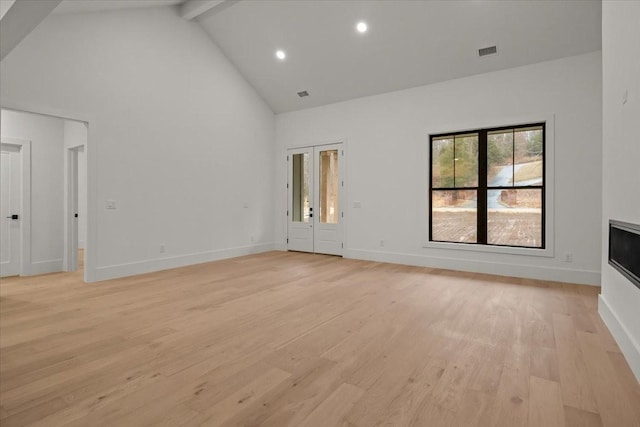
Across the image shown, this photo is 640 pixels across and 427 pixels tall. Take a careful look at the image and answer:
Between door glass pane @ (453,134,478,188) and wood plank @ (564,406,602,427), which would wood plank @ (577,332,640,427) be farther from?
door glass pane @ (453,134,478,188)

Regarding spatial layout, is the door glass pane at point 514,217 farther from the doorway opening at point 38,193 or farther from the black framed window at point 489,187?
the doorway opening at point 38,193

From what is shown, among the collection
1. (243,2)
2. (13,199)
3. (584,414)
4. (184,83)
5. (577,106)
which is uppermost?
(243,2)

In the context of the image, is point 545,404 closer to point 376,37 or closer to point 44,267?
point 376,37

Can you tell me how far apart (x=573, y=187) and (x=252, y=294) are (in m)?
4.57

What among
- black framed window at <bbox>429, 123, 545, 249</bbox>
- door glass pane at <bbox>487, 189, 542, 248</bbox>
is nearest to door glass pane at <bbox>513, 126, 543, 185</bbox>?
black framed window at <bbox>429, 123, 545, 249</bbox>

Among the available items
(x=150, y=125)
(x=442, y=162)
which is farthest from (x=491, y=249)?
(x=150, y=125)

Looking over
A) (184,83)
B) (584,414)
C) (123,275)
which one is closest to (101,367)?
(584,414)

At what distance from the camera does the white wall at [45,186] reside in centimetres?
514

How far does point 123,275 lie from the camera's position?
4.92 m

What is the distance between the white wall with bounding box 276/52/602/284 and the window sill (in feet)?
0.23

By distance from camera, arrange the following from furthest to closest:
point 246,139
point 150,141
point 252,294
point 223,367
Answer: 1. point 246,139
2. point 150,141
3. point 252,294
4. point 223,367

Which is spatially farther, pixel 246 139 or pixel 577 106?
pixel 246 139

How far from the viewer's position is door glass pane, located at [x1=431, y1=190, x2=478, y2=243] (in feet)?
18.0

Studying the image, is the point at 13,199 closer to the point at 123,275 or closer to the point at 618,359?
the point at 123,275
